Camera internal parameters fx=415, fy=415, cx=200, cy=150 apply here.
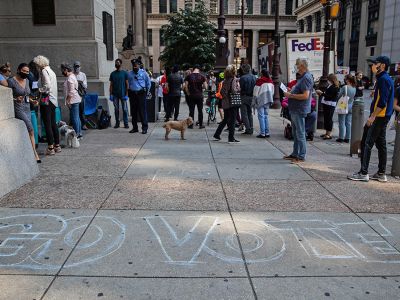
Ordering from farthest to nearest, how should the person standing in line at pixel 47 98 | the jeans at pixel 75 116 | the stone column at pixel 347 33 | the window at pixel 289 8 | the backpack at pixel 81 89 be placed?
the window at pixel 289 8
the stone column at pixel 347 33
the backpack at pixel 81 89
the jeans at pixel 75 116
the person standing in line at pixel 47 98

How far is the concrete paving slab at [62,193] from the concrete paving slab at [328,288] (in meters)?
2.64

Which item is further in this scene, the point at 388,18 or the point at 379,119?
the point at 388,18

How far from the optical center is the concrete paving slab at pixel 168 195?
525cm

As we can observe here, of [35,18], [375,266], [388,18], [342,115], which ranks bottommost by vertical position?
[375,266]

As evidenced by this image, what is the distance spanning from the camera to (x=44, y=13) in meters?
11.9

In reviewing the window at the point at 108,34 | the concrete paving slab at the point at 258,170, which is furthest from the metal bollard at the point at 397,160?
the window at the point at 108,34

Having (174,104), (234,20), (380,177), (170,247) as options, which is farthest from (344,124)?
(234,20)

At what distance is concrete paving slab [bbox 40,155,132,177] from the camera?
6.86 m

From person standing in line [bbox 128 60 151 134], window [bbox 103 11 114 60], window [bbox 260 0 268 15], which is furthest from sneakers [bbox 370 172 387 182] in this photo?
window [bbox 260 0 268 15]

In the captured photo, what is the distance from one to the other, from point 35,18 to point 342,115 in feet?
29.3

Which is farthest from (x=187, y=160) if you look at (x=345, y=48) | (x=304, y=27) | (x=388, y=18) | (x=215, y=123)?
(x=304, y=27)

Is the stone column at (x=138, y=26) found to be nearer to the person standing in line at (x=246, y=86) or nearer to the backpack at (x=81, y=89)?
the backpack at (x=81, y=89)

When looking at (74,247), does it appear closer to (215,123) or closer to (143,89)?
(143,89)

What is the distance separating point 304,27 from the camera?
8044cm
